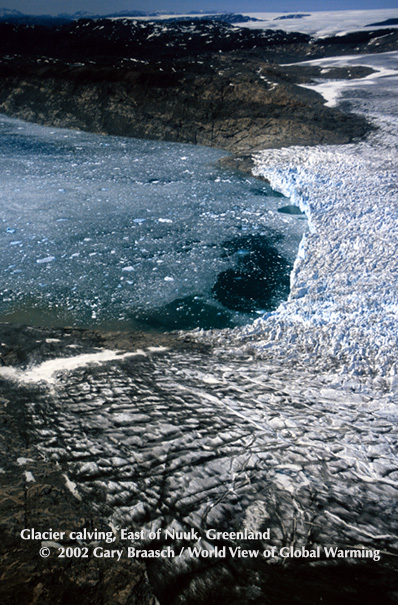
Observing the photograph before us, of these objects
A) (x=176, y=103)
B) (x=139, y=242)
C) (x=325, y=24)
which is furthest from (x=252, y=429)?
(x=325, y=24)

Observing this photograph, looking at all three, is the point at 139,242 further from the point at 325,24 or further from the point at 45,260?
the point at 325,24

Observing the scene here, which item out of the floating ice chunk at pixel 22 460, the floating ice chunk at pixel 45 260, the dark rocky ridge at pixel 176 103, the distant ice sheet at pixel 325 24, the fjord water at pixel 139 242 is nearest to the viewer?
the floating ice chunk at pixel 22 460

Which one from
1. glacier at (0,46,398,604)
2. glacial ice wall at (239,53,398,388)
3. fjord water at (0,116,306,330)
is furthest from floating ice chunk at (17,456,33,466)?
glacial ice wall at (239,53,398,388)

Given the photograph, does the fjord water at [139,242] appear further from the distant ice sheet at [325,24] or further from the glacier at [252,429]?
the distant ice sheet at [325,24]

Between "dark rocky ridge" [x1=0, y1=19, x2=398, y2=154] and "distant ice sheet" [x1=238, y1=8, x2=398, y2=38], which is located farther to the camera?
"distant ice sheet" [x1=238, y1=8, x2=398, y2=38]

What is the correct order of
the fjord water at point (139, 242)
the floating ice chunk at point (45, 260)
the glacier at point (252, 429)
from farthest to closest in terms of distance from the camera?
the floating ice chunk at point (45, 260)
the fjord water at point (139, 242)
the glacier at point (252, 429)

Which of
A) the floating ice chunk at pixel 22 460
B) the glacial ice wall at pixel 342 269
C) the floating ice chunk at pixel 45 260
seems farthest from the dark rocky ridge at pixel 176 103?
the floating ice chunk at pixel 22 460

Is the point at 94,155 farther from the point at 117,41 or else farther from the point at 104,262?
the point at 117,41

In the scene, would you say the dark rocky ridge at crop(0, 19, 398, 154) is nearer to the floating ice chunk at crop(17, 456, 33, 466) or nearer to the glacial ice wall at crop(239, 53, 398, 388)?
the glacial ice wall at crop(239, 53, 398, 388)
